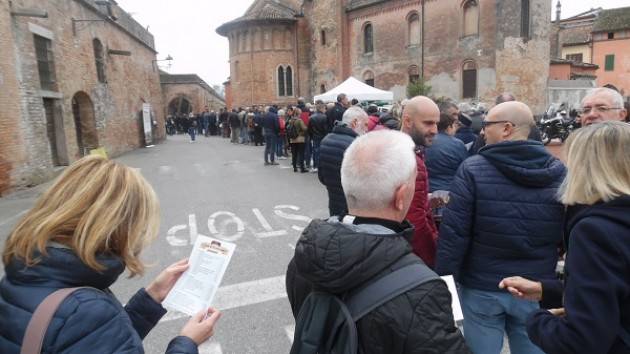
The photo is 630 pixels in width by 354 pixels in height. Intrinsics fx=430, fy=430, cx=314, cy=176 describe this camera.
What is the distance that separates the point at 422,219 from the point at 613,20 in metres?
55.4

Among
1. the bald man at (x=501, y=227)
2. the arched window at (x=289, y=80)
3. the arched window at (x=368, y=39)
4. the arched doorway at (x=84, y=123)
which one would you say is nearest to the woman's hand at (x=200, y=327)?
the bald man at (x=501, y=227)

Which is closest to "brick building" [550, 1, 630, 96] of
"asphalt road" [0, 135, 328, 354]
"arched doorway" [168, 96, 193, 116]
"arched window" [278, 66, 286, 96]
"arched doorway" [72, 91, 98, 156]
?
"arched window" [278, 66, 286, 96]

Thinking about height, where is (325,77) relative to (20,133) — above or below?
above

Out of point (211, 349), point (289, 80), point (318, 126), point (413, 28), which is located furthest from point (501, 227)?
point (289, 80)

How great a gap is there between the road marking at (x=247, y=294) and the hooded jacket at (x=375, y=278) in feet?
10.3

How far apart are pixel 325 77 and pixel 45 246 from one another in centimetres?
3716

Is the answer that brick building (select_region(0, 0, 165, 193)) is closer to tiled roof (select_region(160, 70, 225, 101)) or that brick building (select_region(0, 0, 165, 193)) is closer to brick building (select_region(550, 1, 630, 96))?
tiled roof (select_region(160, 70, 225, 101))

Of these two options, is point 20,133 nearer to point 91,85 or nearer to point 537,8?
point 91,85

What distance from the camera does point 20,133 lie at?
421 inches

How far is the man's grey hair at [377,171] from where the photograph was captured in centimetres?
150

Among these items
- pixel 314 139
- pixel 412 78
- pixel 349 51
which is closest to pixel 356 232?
pixel 314 139

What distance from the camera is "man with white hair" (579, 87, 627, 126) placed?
3.47 m

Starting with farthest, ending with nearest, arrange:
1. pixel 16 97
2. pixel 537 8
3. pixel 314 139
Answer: pixel 537 8
pixel 314 139
pixel 16 97

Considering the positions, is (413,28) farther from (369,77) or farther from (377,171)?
(377,171)
